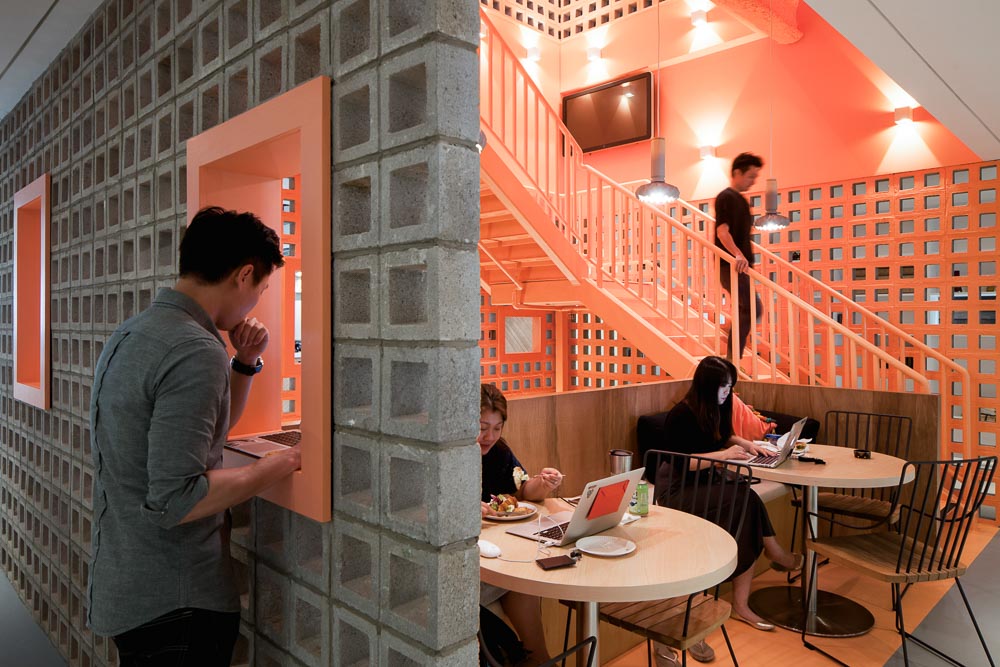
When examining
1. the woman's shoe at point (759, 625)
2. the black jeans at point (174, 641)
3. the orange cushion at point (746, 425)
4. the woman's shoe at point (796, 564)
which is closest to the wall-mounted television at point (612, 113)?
the orange cushion at point (746, 425)

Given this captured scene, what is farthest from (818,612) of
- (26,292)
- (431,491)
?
(26,292)

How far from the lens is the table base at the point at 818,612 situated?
10.9 ft

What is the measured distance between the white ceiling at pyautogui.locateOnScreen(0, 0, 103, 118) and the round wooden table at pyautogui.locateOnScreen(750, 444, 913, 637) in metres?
3.62

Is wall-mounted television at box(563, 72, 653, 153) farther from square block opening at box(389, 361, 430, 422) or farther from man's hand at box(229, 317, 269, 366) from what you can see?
square block opening at box(389, 361, 430, 422)

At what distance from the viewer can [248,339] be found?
5.75 ft

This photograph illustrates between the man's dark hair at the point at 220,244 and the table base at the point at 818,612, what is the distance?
10.6ft

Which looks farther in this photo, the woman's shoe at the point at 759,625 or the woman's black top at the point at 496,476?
the woman's shoe at the point at 759,625

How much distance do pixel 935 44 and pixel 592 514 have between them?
3232mm

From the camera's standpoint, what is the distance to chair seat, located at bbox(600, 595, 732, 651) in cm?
218

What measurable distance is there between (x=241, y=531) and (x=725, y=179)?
22.2ft

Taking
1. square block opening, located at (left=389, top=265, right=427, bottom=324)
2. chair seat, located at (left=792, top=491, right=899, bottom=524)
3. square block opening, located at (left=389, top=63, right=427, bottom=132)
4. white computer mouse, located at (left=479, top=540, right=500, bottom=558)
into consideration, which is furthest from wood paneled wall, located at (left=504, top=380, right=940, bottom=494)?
square block opening, located at (left=389, top=63, right=427, bottom=132)

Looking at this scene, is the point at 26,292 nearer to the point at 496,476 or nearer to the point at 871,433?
the point at 496,476

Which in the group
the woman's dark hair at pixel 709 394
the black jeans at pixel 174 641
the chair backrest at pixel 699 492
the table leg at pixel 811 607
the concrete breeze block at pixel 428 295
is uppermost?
the concrete breeze block at pixel 428 295

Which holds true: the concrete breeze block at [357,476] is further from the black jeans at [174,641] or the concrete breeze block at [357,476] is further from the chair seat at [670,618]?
the chair seat at [670,618]
